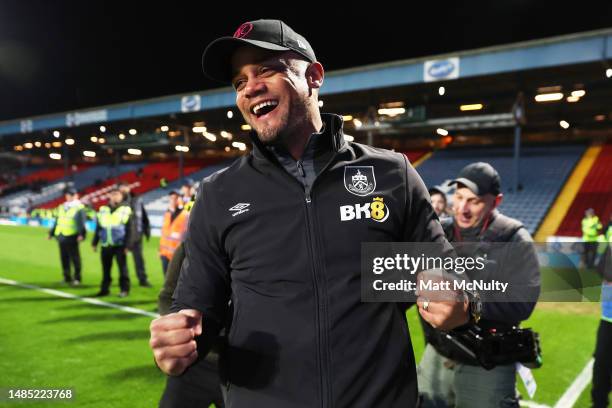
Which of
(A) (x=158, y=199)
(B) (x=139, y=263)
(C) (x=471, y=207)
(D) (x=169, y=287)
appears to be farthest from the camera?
(A) (x=158, y=199)

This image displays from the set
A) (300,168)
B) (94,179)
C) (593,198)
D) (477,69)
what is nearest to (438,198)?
(300,168)

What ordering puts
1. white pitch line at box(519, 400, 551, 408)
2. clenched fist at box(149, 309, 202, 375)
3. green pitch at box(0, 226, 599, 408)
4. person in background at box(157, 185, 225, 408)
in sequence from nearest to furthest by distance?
clenched fist at box(149, 309, 202, 375)
person in background at box(157, 185, 225, 408)
white pitch line at box(519, 400, 551, 408)
green pitch at box(0, 226, 599, 408)

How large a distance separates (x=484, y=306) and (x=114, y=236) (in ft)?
24.0

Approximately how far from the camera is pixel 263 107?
1.45 meters

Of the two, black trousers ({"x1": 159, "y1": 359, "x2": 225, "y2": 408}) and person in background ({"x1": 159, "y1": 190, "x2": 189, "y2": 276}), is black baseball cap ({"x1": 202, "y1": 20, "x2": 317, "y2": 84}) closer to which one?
black trousers ({"x1": 159, "y1": 359, "x2": 225, "y2": 408})

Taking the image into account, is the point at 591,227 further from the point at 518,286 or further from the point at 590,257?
the point at 518,286

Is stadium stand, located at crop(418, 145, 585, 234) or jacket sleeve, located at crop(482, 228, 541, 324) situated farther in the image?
stadium stand, located at crop(418, 145, 585, 234)

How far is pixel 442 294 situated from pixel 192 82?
82.8 feet

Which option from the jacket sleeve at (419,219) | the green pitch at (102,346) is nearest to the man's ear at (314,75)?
the jacket sleeve at (419,219)

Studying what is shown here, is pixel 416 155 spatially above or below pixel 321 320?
above

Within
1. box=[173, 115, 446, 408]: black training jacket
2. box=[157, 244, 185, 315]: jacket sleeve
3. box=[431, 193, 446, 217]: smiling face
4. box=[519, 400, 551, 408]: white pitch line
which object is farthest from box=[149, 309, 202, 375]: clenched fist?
box=[431, 193, 446, 217]: smiling face

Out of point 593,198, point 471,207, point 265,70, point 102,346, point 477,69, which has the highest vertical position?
point 477,69

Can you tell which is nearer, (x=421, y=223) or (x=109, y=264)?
(x=421, y=223)

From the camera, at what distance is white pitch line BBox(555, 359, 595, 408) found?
4.04m
